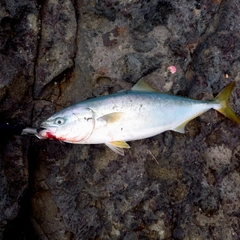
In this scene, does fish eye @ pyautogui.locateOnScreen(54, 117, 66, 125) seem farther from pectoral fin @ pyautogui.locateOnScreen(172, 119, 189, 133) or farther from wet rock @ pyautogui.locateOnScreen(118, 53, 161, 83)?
pectoral fin @ pyautogui.locateOnScreen(172, 119, 189, 133)

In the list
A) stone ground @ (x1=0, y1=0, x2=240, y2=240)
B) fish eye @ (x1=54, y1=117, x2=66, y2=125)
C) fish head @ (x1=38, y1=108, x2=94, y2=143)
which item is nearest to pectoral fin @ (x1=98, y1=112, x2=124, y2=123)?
fish head @ (x1=38, y1=108, x2=94, y2=143)

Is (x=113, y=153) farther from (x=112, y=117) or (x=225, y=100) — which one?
(x=225, y=100)

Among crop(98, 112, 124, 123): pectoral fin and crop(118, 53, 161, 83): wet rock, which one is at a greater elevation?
crop(118, 53, 161, 83): wet rock

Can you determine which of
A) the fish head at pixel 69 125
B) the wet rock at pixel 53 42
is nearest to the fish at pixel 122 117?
the fish head at pixel 69 125

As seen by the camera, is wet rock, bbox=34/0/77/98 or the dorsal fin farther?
wet rock, bbox=34/0/77/98

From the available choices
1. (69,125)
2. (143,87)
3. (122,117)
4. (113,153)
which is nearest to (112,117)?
(122,117)

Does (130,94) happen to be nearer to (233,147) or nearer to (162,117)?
(162,117)

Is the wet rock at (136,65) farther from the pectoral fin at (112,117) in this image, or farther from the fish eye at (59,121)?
the fish eye at (59,121)
